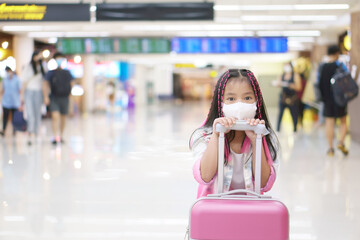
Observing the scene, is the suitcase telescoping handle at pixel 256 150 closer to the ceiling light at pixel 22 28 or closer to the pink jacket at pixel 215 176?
the pink jacket at pixel 215 176

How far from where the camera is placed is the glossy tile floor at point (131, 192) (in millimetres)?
3549

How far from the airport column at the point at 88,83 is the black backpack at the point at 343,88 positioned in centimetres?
1614

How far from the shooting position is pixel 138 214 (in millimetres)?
3955

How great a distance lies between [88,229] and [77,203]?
850mm

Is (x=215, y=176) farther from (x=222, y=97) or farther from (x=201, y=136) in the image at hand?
(x=222, y=97)

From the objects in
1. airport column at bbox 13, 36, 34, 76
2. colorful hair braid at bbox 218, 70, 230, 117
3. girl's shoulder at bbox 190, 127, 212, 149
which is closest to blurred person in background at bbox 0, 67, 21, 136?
airport column at bbox 13, 36, 34, 76

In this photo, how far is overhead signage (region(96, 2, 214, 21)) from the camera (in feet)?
28.7

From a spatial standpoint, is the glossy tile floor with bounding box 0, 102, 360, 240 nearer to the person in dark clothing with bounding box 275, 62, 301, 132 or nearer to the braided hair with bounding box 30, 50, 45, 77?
the braided hair with bounding box 30, 50, 45, 77

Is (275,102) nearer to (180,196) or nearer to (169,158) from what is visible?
(169,158)

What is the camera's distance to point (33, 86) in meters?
8.99

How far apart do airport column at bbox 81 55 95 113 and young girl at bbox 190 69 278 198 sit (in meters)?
20.1

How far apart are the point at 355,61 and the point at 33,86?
6174 millimetres

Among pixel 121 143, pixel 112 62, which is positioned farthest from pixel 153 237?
pixel 112 62

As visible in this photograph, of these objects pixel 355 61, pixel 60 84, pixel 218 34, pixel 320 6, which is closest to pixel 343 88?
pixel 355 61
